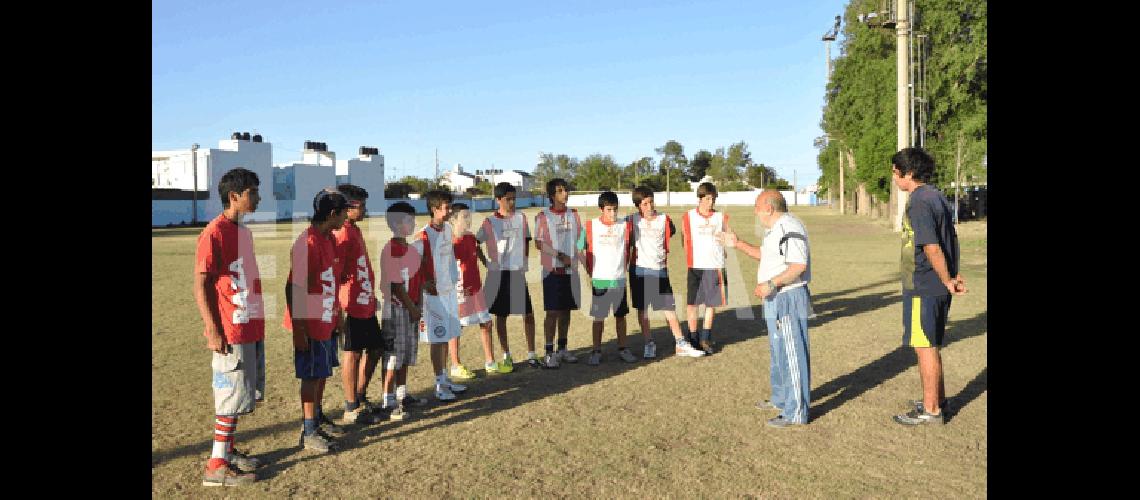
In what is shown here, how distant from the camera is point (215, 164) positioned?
209ft

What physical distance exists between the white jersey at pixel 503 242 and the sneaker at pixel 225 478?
11.0 feet

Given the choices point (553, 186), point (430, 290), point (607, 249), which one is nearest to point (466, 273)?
point (430, 290)

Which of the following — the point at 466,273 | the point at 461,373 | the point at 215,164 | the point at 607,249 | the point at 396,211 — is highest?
the point at 215,164

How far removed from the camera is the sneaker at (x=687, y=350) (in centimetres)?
804

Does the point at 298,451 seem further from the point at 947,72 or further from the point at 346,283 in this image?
the point at 947,72

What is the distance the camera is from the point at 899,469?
4.65m

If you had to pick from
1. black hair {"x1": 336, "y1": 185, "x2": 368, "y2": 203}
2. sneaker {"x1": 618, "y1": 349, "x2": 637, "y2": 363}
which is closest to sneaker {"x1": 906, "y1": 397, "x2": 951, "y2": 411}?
sneaker {"x1": 618, "y1": 349, "x2": 637, "y2": 363}

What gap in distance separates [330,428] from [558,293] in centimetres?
280

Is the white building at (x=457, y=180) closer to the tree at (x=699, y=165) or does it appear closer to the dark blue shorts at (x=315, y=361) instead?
the tree at (x=699, y=165)

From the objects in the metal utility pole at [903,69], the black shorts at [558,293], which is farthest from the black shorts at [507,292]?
the metal utility pole at [903,69]

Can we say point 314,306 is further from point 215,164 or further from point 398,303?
point 215,164

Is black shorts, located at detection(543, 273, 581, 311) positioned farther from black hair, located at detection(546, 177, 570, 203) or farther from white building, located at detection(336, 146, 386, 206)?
white building, located at detection(336, 146, 386, 206)

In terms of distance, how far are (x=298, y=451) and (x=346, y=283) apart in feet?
4.04
